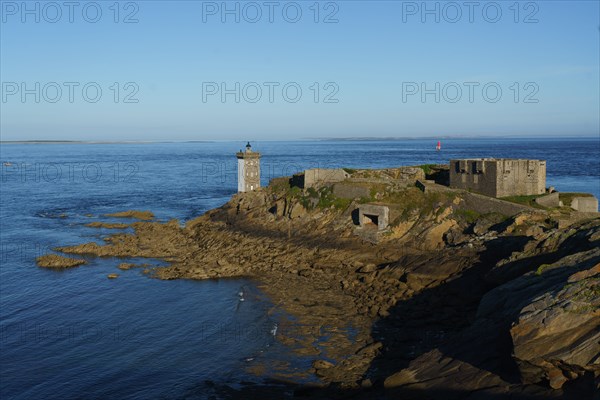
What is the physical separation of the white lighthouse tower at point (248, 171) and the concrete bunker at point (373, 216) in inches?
699

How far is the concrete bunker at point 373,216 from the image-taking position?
1401 inches

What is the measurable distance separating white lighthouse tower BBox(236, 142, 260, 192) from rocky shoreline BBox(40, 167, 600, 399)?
424cm

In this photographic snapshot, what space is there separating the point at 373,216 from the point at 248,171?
18563 mm

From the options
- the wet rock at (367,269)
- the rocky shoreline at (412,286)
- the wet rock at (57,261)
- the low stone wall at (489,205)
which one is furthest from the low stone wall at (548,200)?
the wet rock at (57,261)

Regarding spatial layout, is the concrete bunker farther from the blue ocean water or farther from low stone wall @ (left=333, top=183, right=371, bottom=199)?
the blue ocean water

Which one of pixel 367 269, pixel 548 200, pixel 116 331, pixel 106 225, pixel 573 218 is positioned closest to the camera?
pixel 116 331

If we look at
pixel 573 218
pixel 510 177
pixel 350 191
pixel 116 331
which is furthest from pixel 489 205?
pixel 116 331

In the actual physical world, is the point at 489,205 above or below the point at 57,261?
above

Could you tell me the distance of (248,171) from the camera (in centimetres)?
5266

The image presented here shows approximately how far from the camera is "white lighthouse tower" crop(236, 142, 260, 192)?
52531 millimetres

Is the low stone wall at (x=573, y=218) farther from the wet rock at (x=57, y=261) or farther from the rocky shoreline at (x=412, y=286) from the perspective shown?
the wet rock at (x=57, y=261)

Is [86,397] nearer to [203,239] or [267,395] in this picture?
[267,395]

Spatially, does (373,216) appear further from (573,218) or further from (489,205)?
(573,218)

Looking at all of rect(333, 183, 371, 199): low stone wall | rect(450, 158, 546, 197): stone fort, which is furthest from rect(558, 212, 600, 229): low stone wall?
rect(333, 183, 371, 199): low stone wall
